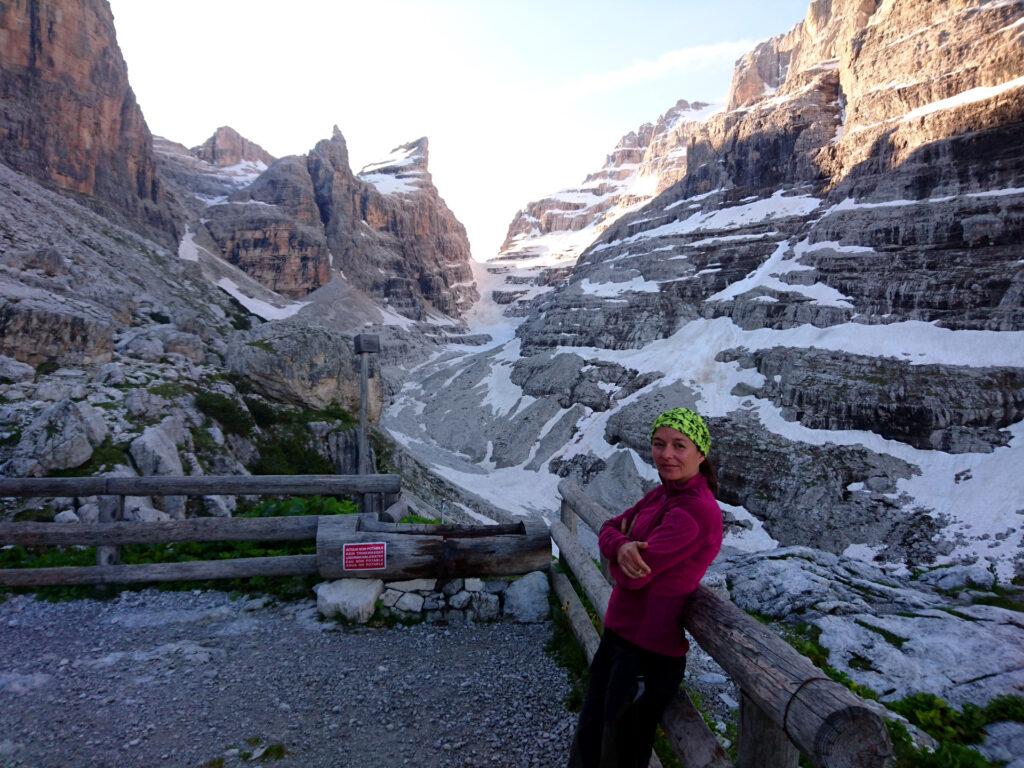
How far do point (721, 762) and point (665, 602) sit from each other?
37.8 inches

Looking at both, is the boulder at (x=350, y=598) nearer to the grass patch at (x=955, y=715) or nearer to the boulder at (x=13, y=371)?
the grass patch at (x=955, y=715)

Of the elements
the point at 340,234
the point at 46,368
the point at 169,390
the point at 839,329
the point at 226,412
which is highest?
the point at 340,234

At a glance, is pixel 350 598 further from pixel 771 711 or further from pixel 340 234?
pixel 340 234

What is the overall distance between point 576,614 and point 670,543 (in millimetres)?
3899

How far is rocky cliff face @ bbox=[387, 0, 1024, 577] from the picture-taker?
132ft

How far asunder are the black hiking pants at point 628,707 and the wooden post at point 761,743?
0.50 meters

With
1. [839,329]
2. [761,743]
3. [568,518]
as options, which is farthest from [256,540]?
[839,329]

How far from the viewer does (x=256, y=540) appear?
8203mm

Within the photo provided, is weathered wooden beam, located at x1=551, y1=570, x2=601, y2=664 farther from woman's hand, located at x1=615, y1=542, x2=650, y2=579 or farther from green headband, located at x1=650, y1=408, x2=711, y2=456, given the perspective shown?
green headband, located at x1=650, y1=408, x2=711, y2=456

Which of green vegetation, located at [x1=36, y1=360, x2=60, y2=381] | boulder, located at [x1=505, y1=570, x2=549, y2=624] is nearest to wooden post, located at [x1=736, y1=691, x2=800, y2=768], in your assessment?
boulder, located at [x1=505, y1=570, x2=549, y2=624]

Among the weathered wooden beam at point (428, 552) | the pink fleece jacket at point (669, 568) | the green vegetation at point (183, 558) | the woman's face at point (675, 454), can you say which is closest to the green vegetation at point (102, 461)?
the green vegetation at point (183, 558)

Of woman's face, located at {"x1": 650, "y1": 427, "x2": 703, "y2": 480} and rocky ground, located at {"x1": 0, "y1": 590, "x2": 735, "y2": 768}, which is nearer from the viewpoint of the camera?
woman's face, located at {"x1": 650, "y1": 427, "x2": 703, "y2": 480}

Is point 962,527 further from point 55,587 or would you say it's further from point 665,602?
point 55,587

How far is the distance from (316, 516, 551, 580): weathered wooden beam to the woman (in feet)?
13.5
